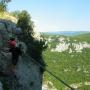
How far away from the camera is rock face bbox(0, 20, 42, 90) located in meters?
31.2

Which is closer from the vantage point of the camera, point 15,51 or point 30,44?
point 15,51

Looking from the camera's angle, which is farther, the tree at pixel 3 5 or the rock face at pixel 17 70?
the tree at pixel 3 5

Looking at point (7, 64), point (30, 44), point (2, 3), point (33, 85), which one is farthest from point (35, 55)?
point (7, 64)

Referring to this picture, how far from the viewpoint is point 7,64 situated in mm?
31250

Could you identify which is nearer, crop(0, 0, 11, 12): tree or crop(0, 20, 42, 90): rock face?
crop(0, 20, 42, 90): rock face

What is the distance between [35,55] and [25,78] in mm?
6639

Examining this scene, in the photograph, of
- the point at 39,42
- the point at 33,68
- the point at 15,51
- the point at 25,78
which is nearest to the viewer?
the point at 15,51

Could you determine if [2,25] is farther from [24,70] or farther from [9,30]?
[24,70]

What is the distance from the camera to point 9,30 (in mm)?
39000

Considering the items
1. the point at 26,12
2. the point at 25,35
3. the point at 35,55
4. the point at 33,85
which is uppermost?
the point at 26,12

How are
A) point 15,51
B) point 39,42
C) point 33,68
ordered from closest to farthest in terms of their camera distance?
point 15,51
point 33,68
point 39,42

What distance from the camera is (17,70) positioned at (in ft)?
117

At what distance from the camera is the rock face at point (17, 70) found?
31.2m

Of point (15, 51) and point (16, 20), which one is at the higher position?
point (16, 20)
